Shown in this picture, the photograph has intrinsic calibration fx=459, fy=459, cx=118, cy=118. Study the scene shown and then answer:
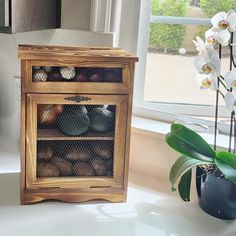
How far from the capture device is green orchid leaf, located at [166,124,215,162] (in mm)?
1137

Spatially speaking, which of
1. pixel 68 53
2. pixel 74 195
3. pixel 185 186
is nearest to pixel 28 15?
pixel 68 53

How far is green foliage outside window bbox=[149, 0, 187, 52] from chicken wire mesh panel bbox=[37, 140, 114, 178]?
1.53ft

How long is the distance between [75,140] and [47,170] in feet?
0.36

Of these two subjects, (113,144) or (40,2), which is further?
(40,2)

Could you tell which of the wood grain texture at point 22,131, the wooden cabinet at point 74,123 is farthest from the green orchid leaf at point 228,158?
the wood grain texture at point 22,131

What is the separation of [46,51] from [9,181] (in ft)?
1.29

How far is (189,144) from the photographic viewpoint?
45.3 inches

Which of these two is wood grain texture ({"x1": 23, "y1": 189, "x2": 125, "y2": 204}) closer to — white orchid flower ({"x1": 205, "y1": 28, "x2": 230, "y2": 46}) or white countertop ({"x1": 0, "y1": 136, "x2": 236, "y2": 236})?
white countertop ({"x1": 0, "y1": 136, "x2": 236, "y2": 236})

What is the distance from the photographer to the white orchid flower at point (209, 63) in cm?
111

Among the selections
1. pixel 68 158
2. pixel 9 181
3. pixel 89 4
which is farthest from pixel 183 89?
pixel 9 181

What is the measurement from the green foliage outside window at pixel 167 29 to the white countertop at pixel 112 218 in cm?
51

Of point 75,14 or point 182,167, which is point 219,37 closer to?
point 182,167

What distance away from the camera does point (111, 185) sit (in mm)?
1245

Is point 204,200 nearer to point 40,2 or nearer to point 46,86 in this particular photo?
point 46,86
